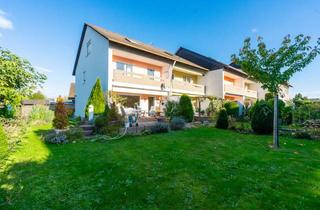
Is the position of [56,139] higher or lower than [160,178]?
higher

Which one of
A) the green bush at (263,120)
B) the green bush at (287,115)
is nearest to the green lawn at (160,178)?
the green bush at (263,120)

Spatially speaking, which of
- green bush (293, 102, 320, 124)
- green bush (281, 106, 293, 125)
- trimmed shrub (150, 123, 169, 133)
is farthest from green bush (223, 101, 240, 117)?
trimmed shrub (150, 123, 169, 133)

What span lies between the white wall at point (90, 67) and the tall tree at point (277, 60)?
1145 cm

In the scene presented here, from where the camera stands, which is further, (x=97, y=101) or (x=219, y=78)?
(x=219, y=78)

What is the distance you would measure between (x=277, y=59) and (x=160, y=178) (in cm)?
695

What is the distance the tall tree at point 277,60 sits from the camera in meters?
7.26

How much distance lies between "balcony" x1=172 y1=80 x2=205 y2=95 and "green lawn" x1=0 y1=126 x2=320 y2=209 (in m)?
13.7

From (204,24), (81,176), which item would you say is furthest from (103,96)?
(204,24)

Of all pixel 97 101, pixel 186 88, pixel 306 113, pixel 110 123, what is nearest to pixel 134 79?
pixel 97 101

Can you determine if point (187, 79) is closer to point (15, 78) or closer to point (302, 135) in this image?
point (302, 135)

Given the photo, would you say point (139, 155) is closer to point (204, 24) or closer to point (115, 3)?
point (115, 3)

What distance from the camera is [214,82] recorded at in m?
24.6

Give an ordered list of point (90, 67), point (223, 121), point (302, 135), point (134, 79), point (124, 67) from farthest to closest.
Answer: point (90, 67), point (124, 67), point (134, 79), point (223, 121), point (302, 135)

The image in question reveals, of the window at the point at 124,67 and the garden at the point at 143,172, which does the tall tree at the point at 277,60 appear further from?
the window at the point at 124,67
